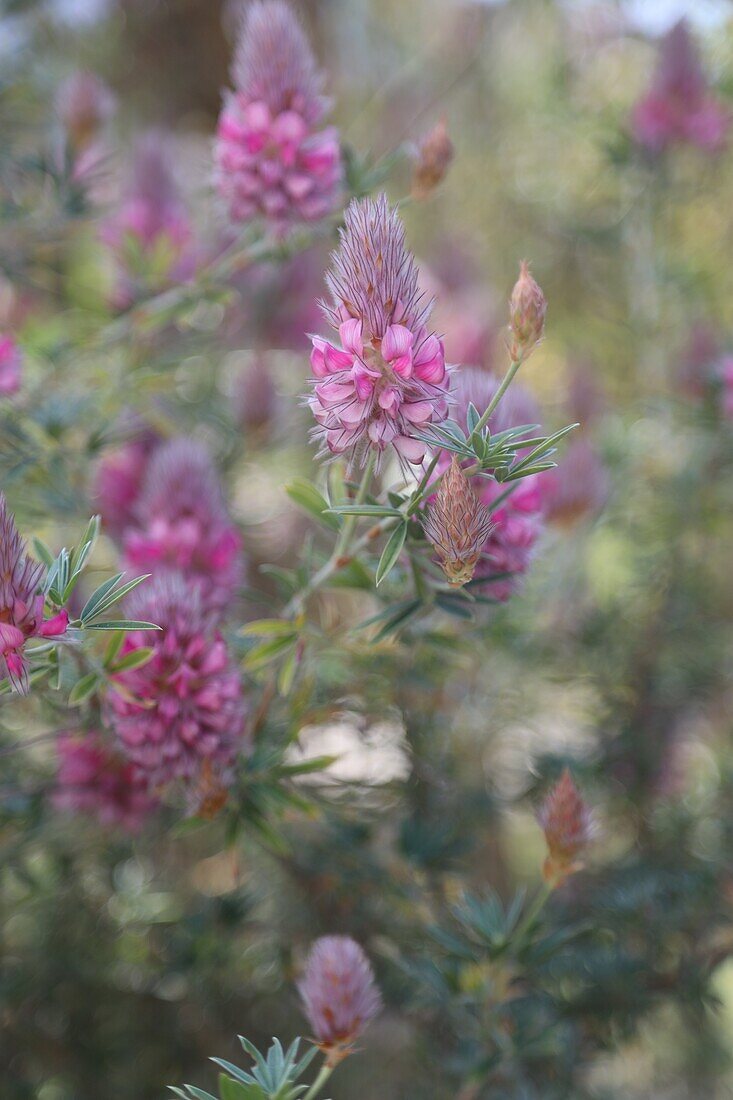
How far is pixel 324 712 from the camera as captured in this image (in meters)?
0.88

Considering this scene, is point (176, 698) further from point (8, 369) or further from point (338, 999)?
point (8, 369)

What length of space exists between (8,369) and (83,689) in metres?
0.34

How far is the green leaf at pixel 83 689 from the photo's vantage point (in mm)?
649

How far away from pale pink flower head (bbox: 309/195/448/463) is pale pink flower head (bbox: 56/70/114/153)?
84cm

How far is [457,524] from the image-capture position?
0.54 meters

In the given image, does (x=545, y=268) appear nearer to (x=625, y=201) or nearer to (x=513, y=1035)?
(x=625, y=201)

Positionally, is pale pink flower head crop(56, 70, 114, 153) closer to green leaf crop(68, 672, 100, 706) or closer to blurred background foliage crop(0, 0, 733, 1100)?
blurred background foliage crop(0, 0, 733, 1100)

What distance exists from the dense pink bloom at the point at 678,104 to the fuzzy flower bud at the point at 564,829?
1.11 meters

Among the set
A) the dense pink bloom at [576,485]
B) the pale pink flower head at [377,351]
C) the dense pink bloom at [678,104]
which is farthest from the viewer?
the dense pink bloom at [678,104]

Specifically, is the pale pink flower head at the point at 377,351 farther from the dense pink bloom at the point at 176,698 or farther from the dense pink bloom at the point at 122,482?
the dense pink bloom at the point at 122,482

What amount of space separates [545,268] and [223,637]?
5.25 feet

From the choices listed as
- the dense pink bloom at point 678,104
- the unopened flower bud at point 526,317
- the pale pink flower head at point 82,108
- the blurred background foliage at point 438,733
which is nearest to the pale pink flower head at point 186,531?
the blurred background foliage at point 438,733

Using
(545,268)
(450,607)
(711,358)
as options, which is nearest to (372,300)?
(450,607)

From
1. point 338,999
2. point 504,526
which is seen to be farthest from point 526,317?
point 338,999
